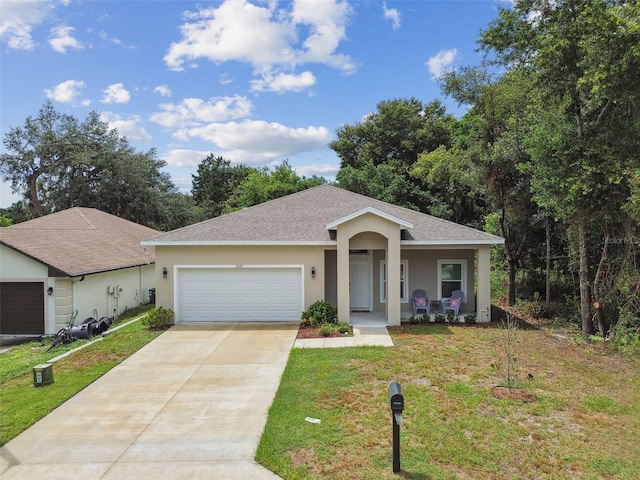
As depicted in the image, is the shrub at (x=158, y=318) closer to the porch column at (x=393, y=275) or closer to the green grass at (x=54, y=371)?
the green grass at (x=54, y=371)

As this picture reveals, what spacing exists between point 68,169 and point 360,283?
99.2 feet

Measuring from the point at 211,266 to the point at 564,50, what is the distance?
480 inches

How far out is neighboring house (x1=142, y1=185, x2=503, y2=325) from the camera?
44.5 feet

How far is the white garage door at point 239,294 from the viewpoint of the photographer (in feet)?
47.2

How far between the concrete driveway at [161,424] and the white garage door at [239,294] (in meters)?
3.77

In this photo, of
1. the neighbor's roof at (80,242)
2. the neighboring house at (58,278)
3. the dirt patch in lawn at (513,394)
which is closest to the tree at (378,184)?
the neighbor's roof at (80,242)

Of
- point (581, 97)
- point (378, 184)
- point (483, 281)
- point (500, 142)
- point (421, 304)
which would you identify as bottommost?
point (421, 304)

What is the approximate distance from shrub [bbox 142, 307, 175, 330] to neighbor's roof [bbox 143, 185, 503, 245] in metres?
2.29

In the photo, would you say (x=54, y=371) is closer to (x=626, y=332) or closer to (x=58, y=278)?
(x=58, y=278)

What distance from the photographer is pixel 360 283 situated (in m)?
15.7

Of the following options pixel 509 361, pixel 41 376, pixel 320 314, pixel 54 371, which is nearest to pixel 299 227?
pixel 320 314

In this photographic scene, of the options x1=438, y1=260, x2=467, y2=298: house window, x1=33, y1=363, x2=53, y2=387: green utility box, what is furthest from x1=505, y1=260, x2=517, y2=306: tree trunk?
x1=33, y1=363, x2=53, y2=387: green utility box

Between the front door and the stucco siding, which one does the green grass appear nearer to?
the stucco siding

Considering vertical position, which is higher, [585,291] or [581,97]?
[581,97]
